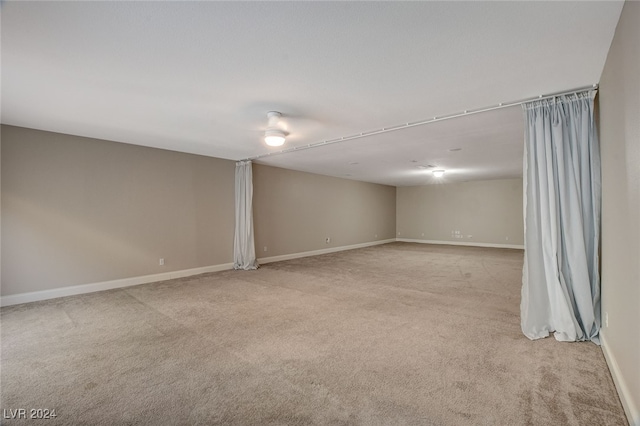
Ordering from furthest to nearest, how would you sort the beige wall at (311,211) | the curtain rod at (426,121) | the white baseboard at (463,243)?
1. the white baseboard at (463,243)
2. the beige wall at (311,211)
3. the curtain rod at (426,121)

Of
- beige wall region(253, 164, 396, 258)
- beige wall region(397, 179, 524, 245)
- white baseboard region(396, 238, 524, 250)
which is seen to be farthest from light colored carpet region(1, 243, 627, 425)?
beige wall region(397, 179, 524, 245)

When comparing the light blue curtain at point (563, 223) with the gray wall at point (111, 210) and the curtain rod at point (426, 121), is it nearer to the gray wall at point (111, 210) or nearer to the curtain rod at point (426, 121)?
the curtain rod at point (426, 121)

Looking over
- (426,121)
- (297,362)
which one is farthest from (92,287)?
(426,121)

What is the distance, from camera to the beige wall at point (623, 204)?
1.48 metres

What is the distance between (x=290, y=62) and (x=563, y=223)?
2.79 meters

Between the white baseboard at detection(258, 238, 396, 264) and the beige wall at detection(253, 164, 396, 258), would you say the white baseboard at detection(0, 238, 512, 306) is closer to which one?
the white baseboard at detection(258, 238, 396, 264)

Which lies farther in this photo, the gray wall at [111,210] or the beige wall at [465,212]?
the beige wall at [465,212]

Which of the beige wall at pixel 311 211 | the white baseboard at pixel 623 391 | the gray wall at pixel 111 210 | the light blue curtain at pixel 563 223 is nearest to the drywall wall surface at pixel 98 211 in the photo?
the gray wall at pixel 111 210

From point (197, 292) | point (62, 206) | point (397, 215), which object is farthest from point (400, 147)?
point (397, 215)

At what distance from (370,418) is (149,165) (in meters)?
5.13

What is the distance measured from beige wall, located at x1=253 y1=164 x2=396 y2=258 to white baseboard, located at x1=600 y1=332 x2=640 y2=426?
19.2ft

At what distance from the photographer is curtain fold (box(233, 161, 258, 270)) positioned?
6.05m

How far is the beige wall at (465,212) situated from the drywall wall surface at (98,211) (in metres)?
7.90

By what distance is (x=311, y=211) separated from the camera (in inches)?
319
